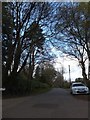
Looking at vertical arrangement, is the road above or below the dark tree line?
below

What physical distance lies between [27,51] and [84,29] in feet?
30.5

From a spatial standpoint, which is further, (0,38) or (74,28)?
(74,28)

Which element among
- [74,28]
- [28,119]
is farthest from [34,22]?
[28,119]

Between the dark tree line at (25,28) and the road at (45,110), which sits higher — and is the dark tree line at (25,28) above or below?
above

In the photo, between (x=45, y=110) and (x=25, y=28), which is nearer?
(x=45, y=110)

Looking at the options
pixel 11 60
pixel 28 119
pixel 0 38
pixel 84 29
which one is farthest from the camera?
pixel 84 29

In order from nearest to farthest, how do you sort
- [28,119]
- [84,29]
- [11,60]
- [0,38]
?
[28,119], [0,38], [11,60], [84,29]

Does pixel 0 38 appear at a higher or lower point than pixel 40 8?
lower

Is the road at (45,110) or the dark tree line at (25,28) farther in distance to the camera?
the dark tree line at (25,28)

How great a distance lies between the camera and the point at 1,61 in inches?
1361

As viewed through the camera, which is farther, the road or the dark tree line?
the dark tree line

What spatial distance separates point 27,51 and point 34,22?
14.5 ft

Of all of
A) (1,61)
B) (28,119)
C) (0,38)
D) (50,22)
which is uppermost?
(50,22)

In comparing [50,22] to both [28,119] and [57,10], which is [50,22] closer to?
[57,10]
